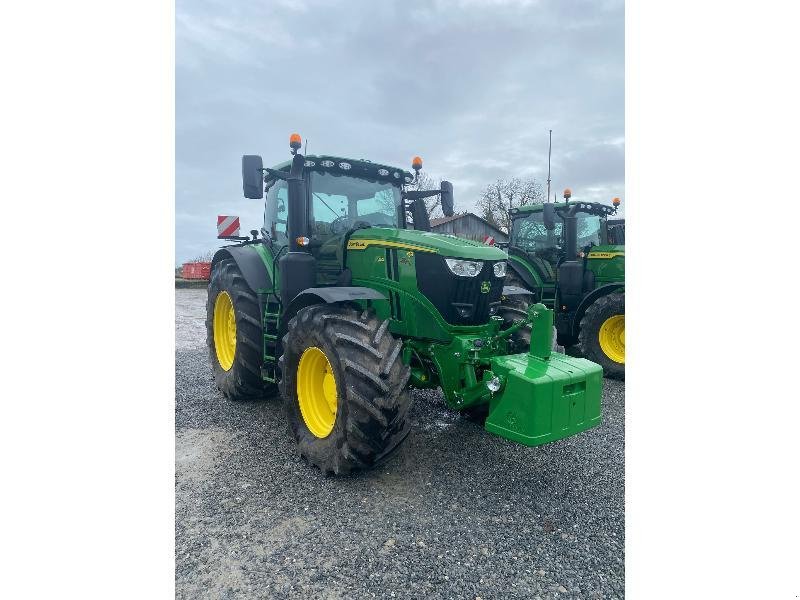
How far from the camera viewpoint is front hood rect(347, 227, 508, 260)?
11.1 ft

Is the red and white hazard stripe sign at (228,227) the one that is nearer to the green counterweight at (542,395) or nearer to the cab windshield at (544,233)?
the green counterweight at (542,395)

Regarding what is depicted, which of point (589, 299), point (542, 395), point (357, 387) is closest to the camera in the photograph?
point (542, 395)

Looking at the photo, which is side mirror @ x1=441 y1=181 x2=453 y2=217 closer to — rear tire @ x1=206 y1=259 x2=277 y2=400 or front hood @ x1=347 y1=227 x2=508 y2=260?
front hood @ x1=347 y1=227 x2=508 y2=260

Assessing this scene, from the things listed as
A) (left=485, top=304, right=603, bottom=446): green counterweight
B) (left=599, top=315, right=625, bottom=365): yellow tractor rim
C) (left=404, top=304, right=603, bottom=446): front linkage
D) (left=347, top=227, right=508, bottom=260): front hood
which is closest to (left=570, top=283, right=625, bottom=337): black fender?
(left=599, top=315, right=625, bottom=365): yellow tractor rim

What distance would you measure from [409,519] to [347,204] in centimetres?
260

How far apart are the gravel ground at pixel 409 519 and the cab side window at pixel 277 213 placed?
172 centimetres

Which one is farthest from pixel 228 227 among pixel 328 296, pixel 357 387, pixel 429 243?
pixel 357 387

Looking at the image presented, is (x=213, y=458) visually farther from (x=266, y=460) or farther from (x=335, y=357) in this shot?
(x=335, y=357)

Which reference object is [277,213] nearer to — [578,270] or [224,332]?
[224,332]

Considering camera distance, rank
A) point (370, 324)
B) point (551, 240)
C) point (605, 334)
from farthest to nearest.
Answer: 1. point (551, 240)
2. point (605, 334)
3. point (370, 324)

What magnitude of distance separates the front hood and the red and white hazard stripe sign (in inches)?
78.8

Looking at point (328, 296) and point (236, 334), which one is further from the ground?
point (328, 296)

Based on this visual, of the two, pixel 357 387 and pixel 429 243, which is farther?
pixel 429 243

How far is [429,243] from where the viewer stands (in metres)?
3.42
